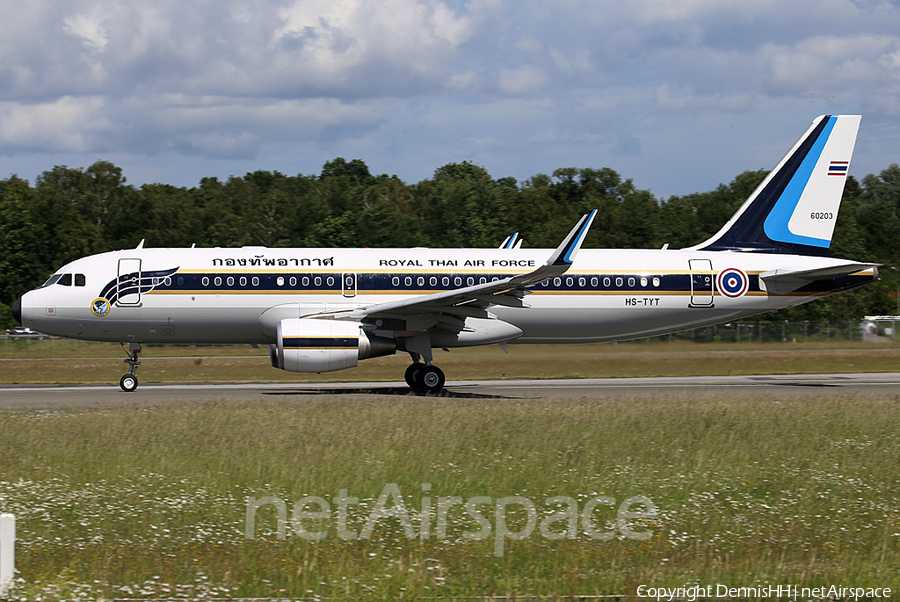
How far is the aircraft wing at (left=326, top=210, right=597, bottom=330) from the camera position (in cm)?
2017

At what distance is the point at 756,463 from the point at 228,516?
24.5ft

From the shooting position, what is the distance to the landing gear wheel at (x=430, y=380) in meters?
22.9

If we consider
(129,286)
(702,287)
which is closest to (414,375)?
(129,286)

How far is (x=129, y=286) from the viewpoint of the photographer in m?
23.2

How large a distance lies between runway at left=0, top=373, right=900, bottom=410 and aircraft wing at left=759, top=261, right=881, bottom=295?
3001 mm

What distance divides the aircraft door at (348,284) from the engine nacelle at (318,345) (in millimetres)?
1953

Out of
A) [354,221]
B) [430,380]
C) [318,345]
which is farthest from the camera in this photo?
[354,221]

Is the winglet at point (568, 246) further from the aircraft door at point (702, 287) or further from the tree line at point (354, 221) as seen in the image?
the tree line at point (354, 221)

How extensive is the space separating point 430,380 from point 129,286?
868cm

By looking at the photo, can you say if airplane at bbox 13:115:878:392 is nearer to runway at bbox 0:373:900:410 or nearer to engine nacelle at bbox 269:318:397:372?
engine nacelle at bbox 269:318:397:372

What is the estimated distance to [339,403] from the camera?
62.1 ft

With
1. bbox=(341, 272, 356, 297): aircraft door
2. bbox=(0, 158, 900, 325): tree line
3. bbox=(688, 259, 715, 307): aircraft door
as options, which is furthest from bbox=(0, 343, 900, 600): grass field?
bbox=(0, 158, 900, 325): tree line
